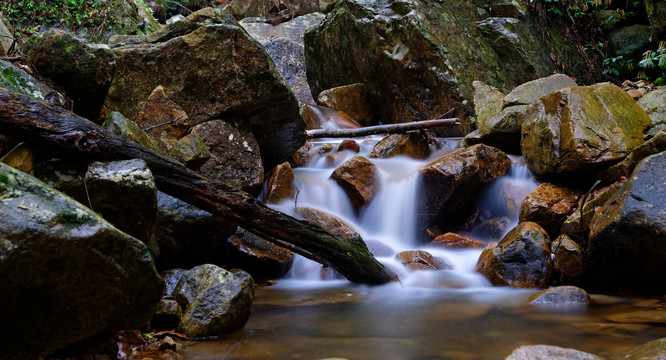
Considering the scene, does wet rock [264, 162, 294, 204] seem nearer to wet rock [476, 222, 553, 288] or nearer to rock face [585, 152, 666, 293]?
wet rock [476, 222, 553, 288]

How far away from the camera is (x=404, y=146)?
798cm

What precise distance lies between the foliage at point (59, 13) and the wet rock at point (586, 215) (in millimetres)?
9681

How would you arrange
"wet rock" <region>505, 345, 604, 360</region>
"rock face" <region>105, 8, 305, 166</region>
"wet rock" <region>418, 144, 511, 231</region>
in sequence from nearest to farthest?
"wet rock" <region>505, 345, 604, 360</region>, "rock face" <region>105, 8, 305, 166</region>, "wet rock" <region>418, 144, 511, 231</region>

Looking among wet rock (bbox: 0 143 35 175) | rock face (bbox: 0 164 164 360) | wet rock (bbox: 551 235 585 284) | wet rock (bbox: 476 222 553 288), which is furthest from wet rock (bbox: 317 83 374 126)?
rock face (bbox: 0 164 164 360)

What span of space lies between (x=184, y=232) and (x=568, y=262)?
153 inches

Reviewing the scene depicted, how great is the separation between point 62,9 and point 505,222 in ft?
32.0

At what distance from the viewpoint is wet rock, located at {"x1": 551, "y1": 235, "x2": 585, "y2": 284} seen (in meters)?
4.38

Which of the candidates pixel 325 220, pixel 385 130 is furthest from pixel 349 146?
pixel 325 220

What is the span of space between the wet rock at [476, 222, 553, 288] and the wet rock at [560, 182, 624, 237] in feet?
1.95

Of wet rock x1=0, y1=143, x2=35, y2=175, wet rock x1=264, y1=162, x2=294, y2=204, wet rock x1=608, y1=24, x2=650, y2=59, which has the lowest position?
wet rock x1=0, y1=143, x2=35, y2=175

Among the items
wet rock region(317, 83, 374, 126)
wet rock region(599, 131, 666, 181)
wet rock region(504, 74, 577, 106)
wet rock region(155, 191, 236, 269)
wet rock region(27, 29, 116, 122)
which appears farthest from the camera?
wet rock region(317, 83, 374, 126)

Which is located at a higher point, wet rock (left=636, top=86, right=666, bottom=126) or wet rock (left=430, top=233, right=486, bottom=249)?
wet rock (left=636, top=86, right=666, bottom=126)

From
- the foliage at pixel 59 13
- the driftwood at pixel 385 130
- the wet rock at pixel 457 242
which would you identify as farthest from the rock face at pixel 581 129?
the foliage at pixel 59 13

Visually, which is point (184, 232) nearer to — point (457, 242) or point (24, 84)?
point (24, 84)
